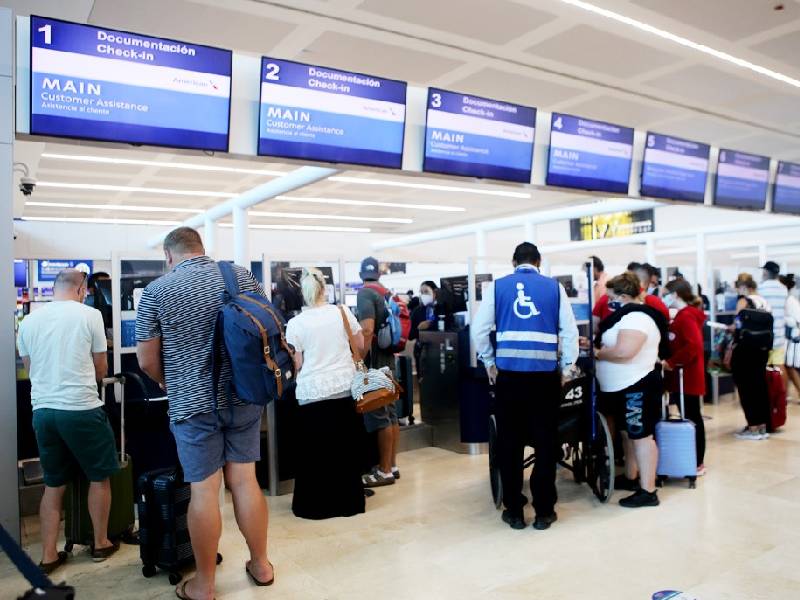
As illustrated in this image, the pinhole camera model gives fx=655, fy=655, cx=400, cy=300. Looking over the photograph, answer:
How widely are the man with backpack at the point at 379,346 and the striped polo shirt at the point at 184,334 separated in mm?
1730

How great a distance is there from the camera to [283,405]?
4.33 m

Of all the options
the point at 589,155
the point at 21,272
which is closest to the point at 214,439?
the point at 589,155

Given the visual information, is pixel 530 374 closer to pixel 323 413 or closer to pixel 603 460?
pixel 603 460

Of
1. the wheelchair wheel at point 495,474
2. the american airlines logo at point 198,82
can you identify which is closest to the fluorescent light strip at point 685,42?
the american airlines logo at point 198,82

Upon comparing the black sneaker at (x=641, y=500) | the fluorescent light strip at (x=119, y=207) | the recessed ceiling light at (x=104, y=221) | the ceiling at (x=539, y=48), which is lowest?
the black sneaker at (x=641, y=500)

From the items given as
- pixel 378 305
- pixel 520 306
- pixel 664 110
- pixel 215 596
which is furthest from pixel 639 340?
pixel 664 110

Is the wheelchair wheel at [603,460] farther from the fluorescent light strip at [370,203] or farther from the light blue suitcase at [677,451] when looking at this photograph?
the fluorescent light strip at [370,203]

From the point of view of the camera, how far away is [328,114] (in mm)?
3879

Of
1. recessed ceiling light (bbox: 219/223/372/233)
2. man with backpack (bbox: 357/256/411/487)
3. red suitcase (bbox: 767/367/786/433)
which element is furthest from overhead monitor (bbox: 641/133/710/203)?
recessed ceiling light (bbox: 219/223/372/233)

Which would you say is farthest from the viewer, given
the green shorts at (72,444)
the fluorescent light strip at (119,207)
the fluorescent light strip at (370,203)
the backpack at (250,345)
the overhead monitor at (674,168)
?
the fluorescent light strip at (370,203)

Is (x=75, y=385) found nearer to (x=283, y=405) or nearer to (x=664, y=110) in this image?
(x=283, y=405)

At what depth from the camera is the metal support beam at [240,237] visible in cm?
559

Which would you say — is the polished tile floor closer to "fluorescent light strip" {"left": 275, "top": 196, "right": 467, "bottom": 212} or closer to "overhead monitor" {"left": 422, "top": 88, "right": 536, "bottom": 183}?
"overhead monitor" {"left": 422, "top": 88, "right": 536, "bottom": 183}

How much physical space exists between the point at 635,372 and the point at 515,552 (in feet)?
4.44
